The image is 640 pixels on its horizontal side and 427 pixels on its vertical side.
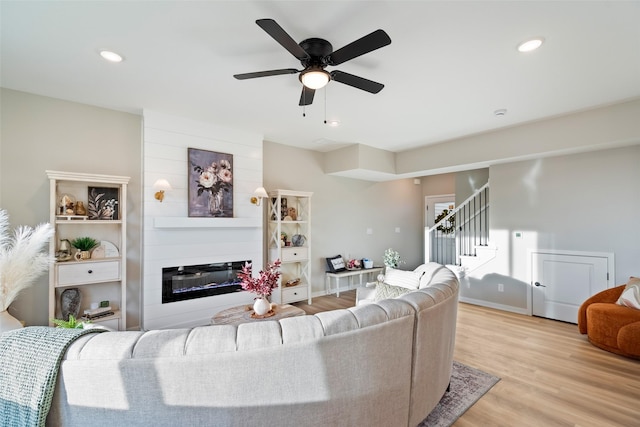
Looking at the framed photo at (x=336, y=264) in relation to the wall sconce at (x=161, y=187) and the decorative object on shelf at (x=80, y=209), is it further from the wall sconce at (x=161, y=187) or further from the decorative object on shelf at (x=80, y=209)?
the decorative object on shelf at (x=80, y=209)

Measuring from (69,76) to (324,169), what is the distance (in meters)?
3.90

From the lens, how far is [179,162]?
3744mm

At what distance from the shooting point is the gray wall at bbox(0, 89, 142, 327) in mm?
2975

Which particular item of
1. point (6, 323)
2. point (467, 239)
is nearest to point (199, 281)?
point (6, 323)

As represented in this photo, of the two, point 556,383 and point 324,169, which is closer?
point 556,383

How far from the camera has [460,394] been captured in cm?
232

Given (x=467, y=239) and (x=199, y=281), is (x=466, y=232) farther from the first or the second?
(x=199, y=281)

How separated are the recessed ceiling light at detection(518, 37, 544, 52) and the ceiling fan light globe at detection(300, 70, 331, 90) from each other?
1563 millimetres

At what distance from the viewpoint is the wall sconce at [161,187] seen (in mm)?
3455

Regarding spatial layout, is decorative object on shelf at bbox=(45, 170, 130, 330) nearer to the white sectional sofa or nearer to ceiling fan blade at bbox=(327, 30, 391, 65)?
the white sectional sofa

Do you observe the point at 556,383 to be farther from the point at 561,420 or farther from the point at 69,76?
the point at 69,76

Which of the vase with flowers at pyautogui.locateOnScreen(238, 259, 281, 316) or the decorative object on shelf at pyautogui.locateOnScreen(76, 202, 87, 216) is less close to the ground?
the decorative object on shelf at pyautogui.locateOnScreen(76, 202, 87, 216)

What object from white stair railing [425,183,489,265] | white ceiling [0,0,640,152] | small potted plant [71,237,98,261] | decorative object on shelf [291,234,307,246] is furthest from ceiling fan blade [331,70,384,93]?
white stair railing [425,183,489,265]

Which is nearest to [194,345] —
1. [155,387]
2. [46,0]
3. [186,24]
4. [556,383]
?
[155,387]
